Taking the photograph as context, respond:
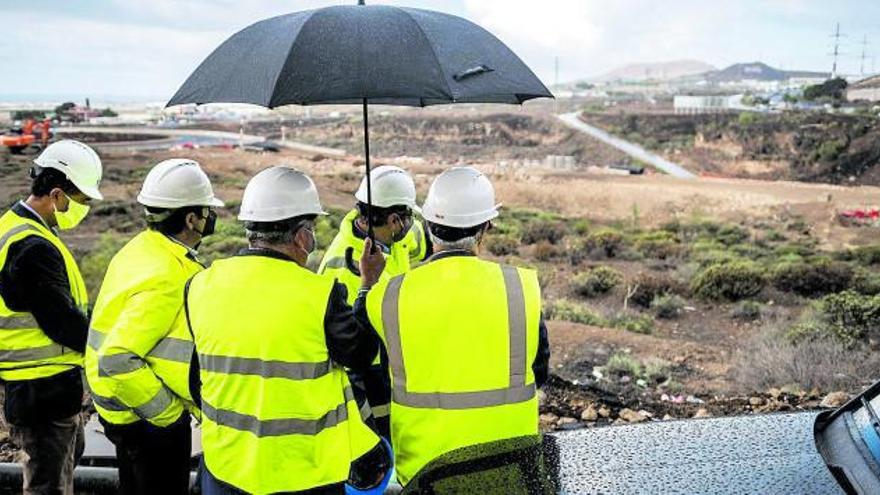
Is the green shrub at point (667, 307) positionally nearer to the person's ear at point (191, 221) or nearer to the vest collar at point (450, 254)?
the person's ear at point (191, 221)

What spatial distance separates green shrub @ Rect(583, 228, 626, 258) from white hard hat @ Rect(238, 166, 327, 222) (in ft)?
74.6

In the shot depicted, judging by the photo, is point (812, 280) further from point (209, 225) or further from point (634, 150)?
point (634, 150)

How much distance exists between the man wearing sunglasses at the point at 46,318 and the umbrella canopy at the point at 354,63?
0.91 m

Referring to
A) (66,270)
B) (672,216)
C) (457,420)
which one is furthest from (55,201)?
(672,216)

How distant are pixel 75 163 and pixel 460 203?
219 cm

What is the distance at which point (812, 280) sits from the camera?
18625mm

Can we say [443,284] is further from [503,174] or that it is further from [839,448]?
[503,174]

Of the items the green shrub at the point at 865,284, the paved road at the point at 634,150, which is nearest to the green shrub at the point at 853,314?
the green shrub at the point at 865,284

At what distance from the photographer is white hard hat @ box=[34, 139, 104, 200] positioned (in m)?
3.86

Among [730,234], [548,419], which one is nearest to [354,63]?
[548,419]

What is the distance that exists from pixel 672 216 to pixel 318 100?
36808 millimetres

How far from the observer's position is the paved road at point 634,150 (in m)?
61.8

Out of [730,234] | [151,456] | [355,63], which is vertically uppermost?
[355,63]

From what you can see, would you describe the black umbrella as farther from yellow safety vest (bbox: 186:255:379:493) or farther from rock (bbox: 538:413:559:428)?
rock (bbox: 538:413:559:428)
